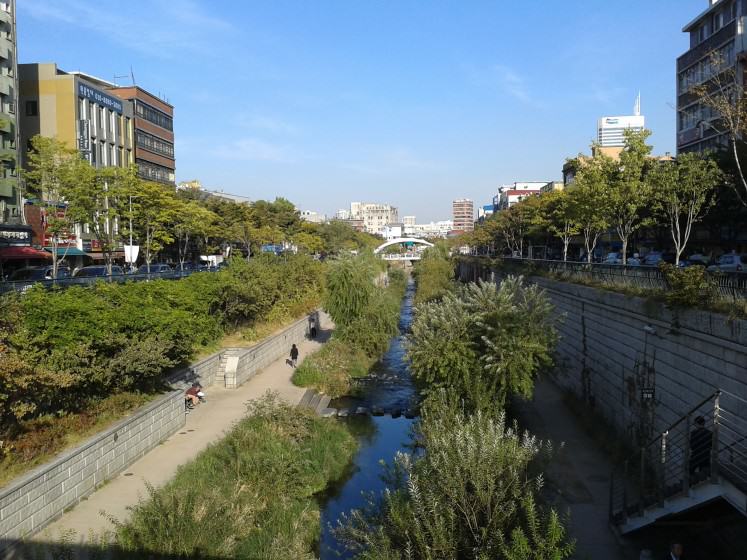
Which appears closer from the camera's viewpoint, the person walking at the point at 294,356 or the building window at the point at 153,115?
the person walking at the point at 294,356

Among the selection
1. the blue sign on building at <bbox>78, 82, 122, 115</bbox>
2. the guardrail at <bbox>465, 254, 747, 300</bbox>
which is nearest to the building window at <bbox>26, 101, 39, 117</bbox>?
the blue sign on building at <bbox>78, 82, 122, 115</bbox>

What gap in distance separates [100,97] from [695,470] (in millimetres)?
64788

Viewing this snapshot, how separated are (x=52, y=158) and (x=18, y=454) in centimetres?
2565

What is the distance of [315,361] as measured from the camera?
29469 mm

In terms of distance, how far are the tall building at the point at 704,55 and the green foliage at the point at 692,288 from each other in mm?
34393

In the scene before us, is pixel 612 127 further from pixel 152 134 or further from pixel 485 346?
pixel 485 346

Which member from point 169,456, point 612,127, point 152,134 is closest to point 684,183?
point 169,456

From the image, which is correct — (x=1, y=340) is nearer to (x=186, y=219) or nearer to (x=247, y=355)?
(x=247, y=355)

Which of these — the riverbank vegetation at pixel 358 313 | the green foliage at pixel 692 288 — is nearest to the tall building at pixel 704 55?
the riverbank vegetation at pixel 358 313

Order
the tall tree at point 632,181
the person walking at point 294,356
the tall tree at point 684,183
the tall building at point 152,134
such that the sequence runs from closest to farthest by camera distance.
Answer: the tall tree at point 684,183 → the tall tree at point 632,181 → the person walking at point 294,356 → the tall building at point 152,134

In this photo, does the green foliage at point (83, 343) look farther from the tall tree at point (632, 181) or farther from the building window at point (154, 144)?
the building window at point (154, 144)

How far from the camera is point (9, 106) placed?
48.5 metres

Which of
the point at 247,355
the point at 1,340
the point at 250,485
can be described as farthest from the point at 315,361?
the point at 1,340

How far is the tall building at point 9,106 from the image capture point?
4644 centimetres
